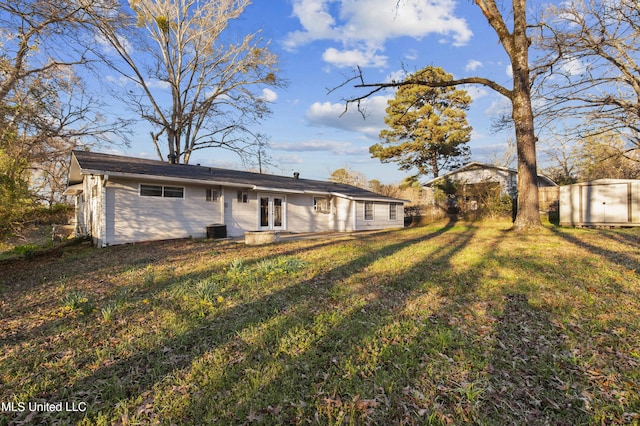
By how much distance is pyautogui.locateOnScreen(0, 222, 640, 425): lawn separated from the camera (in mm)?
2352

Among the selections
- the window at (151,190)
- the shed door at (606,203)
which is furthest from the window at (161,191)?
the shed door at (606,203)

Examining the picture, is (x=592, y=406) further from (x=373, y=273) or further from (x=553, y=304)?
(x=373, y=273)

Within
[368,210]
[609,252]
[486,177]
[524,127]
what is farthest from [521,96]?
[486,177]

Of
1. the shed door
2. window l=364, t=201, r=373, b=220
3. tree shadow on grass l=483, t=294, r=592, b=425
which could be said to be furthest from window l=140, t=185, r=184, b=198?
the shed door

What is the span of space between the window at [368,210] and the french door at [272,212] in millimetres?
5388

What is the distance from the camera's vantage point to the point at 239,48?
23.7m

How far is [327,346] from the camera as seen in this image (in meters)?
3.29

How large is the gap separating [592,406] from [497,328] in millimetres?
1309

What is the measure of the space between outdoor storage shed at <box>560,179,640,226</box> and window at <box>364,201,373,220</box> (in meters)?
9.64

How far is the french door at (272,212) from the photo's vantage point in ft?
51.1

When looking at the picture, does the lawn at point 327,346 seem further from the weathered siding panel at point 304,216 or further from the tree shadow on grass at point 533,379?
the weathered siding panel at point 304,216

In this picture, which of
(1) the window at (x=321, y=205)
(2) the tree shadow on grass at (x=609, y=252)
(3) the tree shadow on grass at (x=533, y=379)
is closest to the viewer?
(3) the tree shadow on grass at (x=533, y=379)

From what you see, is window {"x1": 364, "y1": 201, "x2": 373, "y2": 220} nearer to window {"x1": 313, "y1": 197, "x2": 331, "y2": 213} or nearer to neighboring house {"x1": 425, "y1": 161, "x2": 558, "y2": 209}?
window {"x1": 313, "y1": 197, "x2": 331, "y2": 213}

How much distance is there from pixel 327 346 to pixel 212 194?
11658mm
